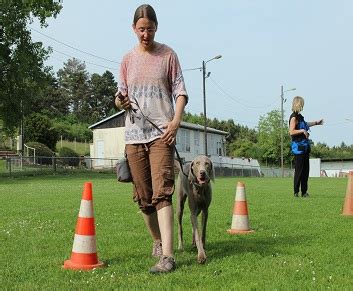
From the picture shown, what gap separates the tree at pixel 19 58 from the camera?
3309 cm

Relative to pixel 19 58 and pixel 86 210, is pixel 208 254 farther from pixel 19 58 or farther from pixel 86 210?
pixel 19 58

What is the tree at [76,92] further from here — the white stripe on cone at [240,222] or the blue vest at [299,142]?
the white stripe on cone at [240,222]

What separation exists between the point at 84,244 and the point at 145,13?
2319 millimetres

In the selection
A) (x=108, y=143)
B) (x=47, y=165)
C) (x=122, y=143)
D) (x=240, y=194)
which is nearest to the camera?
(x=240, y=194)

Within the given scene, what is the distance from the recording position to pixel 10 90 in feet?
113

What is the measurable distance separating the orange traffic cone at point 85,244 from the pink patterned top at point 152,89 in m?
0.78

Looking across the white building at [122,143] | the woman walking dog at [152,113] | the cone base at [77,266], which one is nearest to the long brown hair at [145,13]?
the woman walking dog at [152,113]

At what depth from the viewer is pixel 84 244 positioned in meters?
4.95

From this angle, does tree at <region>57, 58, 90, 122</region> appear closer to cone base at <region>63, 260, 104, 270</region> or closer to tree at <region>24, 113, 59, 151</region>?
tree at <region>24, 113, 59, 151</region>

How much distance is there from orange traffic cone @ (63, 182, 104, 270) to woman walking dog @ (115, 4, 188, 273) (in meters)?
0.54

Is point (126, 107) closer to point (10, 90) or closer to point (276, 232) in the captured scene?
point (276, 232)

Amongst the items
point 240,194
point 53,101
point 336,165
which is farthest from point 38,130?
point 336,165

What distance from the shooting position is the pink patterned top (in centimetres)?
510

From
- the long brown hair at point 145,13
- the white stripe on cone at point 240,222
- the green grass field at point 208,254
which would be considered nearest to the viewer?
the green grass field at point 208,254
